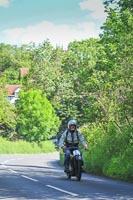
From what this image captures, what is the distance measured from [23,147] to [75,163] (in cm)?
5619

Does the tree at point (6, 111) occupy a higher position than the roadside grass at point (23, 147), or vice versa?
the tree at point (6, 111)

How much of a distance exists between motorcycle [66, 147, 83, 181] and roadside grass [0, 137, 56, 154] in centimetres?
5299

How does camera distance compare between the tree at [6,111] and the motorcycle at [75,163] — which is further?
the tree at [6,111]

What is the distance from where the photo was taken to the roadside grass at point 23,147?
231ft

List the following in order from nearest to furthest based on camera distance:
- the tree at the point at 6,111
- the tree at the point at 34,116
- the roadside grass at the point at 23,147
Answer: the tree at the point at 6,111, the roadside grass at the point at 23,147, the tree at the point at 34,116

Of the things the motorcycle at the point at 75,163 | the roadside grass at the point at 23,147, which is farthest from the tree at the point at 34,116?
the motorcycle at the point at 75,163

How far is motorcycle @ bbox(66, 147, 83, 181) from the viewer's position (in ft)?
55.5

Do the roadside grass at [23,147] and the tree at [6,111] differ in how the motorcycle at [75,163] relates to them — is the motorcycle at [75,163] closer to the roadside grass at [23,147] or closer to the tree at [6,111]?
the tree at [6,111]

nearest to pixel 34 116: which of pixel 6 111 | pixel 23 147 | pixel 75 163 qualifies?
pixel 23 147

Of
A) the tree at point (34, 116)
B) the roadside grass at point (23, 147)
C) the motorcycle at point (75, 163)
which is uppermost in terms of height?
the tree at point (34, 116)

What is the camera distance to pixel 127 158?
67.5 ft

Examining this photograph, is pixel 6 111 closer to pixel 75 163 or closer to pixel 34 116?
pixel 34 116

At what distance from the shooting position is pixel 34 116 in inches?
3049

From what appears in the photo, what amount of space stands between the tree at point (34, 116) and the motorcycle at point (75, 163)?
195 ft
